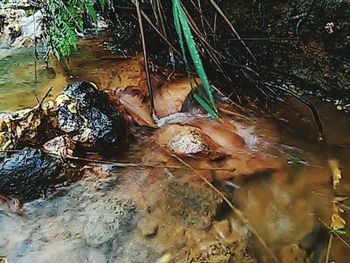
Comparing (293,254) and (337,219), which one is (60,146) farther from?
(337,219)

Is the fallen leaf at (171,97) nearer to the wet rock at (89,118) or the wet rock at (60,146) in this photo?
the wet rock at (89,118)

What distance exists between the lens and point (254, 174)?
1802 mm

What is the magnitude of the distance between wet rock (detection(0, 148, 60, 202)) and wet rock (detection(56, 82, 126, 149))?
0.20 metres

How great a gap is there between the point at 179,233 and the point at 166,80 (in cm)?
110

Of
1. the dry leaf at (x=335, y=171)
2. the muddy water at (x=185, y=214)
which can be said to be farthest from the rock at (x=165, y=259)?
the dry leaf at (x=335, y=171)

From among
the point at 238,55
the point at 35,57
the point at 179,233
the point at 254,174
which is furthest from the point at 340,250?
the point at 35,57

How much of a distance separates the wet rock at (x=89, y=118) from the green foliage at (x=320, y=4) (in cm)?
111

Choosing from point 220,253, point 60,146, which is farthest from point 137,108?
point 220,253

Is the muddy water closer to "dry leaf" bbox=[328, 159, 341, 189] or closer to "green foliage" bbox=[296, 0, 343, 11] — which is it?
"dry leaf" bbox=[328, 159, 341, 189]

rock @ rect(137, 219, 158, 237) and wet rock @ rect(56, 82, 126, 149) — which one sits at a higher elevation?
wet rock @ rect(56, 82, 126, 149)

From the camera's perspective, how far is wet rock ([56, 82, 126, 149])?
188 centimetres

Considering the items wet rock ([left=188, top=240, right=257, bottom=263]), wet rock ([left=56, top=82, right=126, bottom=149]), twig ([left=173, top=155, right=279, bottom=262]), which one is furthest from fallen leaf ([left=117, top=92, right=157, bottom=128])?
wet rock ([left=188, top=240, right=257, bottom=263])

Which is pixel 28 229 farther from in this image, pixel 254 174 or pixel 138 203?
pixel 254 174

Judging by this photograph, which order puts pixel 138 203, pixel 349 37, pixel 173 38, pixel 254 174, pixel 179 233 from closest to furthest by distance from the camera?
pixel 179 233 → pixel 138 203 → pixel 254 174 → pixel 349 37 → pixel 173 38
